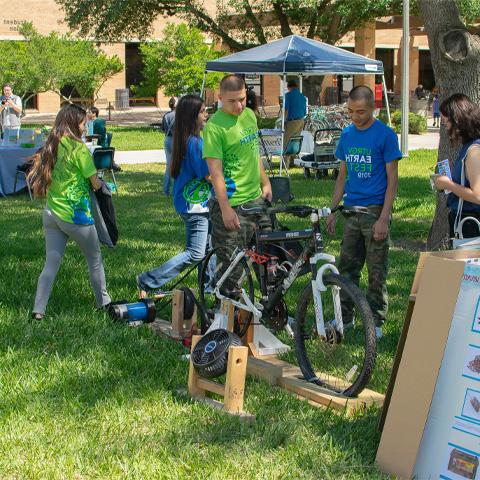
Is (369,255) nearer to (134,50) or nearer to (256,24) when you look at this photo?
(256,24)

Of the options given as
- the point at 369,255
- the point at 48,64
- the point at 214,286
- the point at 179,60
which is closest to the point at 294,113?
the point at 369,255

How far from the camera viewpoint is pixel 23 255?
9578 millimetres

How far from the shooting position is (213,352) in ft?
16.7

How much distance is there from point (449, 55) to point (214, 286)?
13.0ft

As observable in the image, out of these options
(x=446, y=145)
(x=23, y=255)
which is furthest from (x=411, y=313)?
(x=23, y=255)

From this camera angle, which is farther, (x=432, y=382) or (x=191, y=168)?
(x=191, y=168)

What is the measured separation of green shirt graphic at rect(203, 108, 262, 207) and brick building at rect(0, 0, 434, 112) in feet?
117

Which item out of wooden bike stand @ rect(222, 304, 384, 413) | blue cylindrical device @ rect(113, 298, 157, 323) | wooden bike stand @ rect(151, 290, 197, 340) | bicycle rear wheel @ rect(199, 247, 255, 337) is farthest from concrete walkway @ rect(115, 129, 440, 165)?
wooden bike stand @ rect(222, 304, 384, 413)

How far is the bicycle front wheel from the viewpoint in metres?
4.99

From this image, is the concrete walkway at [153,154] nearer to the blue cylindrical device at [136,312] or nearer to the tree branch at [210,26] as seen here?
the tree branch at [210,26]

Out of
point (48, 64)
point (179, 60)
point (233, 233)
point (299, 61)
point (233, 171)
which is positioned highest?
point (179, 60)

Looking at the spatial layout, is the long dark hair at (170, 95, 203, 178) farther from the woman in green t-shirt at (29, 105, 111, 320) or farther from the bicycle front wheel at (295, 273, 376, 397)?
the bicycle front wheel at (295, 273, 376, 397)

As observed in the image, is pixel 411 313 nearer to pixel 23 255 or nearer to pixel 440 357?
pixel 440 357

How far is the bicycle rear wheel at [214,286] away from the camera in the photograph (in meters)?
5.89
